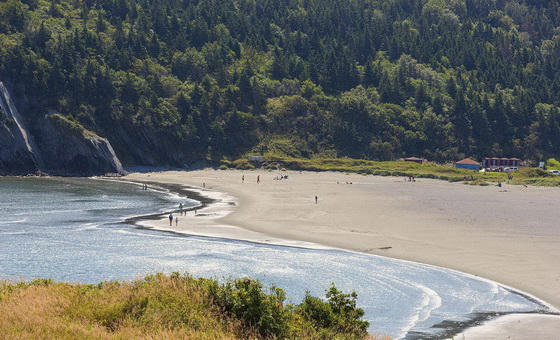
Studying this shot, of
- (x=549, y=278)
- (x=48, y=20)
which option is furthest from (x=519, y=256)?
(x=48, y=20)

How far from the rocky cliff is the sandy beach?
26.3 m

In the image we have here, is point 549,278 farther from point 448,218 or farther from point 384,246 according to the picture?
point 448,218

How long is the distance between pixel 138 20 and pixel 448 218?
130767 millimetres

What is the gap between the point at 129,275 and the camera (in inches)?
1404

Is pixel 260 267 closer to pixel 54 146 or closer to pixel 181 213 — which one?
pixel 181 213

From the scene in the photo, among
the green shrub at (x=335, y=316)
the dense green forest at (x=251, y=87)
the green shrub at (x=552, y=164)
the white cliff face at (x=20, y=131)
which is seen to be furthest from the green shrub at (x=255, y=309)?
the green shrub at (x=552, y=164)

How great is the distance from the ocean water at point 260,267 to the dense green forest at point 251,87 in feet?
223

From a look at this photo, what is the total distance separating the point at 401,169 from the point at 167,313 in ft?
346

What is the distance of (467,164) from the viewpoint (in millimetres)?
127062

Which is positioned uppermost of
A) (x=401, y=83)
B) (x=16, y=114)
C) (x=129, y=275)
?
(x=401, y=83)

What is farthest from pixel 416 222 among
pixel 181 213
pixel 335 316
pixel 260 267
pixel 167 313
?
pixel 167 313

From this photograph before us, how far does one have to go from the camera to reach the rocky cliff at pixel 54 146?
361 ft

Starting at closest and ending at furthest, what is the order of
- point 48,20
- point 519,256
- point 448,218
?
point 519,256
point 448,218
point 48,20

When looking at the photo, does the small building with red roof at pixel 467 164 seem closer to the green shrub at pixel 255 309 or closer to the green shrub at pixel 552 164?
the green shrub at pixel 552 164
